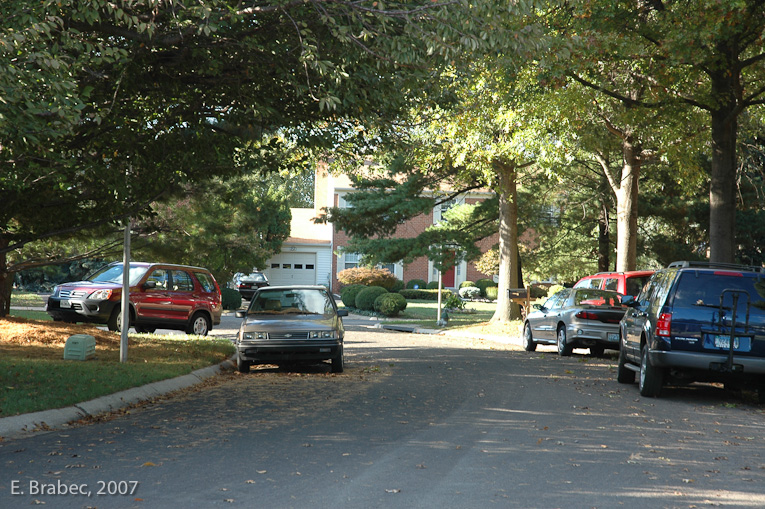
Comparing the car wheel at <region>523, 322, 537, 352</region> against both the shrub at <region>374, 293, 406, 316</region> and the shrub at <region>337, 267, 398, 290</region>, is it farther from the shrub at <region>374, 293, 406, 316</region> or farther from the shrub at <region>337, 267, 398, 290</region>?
the shrub at <region>337, 267, 398, 290</region>

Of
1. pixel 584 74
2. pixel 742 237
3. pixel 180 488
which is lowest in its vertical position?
pixel 180 488

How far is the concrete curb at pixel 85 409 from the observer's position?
815cm

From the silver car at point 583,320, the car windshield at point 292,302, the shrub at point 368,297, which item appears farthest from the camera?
the shrub at point 368,297

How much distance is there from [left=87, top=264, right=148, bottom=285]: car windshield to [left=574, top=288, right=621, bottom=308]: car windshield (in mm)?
10604

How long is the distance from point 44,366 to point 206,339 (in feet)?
22.3

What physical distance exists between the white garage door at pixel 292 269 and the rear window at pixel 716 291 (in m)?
49.0

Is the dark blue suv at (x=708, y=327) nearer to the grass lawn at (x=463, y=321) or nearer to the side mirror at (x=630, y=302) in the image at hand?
the side mirror at (x=630, y=302)

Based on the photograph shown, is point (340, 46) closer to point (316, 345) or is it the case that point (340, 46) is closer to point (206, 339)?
point (316, 345)

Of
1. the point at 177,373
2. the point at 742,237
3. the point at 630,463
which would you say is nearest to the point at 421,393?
the point at 177,373

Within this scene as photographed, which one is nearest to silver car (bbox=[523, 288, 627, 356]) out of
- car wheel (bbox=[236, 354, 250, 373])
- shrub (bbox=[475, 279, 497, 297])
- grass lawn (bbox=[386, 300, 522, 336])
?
grass lawn (bbox=[386, 300, 522, 336])

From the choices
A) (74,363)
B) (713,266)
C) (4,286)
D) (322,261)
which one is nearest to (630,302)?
(713,266)

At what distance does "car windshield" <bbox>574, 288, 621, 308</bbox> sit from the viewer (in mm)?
18203

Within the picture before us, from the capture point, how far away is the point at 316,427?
28.3 feet

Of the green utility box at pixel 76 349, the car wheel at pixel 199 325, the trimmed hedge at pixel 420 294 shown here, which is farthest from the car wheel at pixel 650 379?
the trimmed hedge at pixel 420 294
